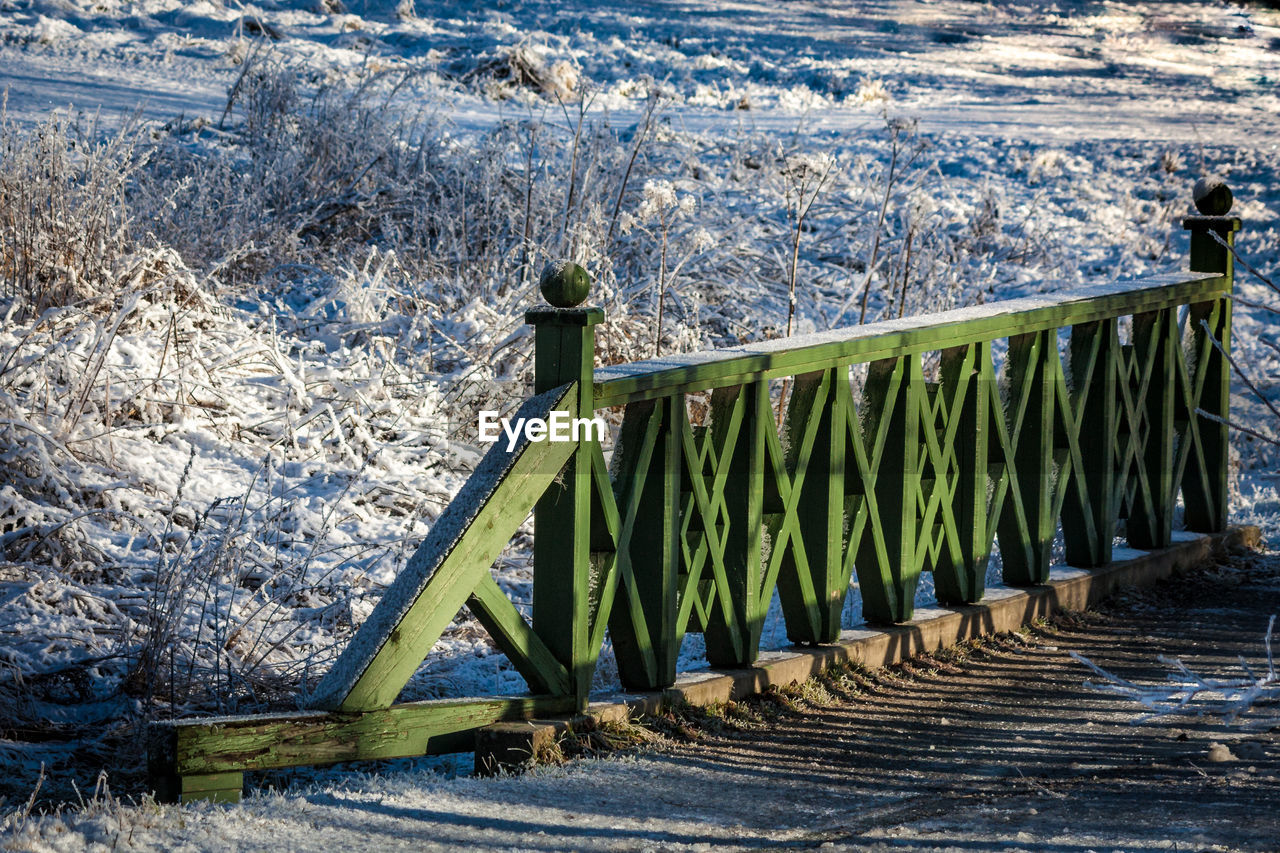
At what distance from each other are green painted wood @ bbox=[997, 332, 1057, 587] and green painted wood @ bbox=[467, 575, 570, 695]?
87.8 inches

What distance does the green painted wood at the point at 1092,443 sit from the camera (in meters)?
5.71

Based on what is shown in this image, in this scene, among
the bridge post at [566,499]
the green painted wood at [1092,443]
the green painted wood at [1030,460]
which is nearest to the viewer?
the bridge post at [566,499]

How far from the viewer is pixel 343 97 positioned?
12.6m

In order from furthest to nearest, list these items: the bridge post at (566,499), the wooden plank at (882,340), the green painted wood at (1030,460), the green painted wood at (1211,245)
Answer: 1. the green painted wood at (1211,245)
2. the green painted wood at (1030,460)
3. the wooden plank at (882,340)
4. the bridge post at (566,499)

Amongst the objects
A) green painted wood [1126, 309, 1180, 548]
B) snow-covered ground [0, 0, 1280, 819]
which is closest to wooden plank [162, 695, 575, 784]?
snow-covered ground [0, 0, 1280, 819]

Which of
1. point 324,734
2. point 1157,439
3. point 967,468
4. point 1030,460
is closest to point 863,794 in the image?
point 324,734

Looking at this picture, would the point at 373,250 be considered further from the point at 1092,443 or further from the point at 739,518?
the point at 739,518

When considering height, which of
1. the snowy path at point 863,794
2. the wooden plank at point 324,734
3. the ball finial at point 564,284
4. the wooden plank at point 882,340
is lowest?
the snowy path at point 863,794

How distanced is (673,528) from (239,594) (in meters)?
2.08

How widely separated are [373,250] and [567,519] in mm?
4661

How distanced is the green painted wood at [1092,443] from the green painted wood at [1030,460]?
0.16 meters

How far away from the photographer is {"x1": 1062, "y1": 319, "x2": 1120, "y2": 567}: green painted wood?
18.7 ft

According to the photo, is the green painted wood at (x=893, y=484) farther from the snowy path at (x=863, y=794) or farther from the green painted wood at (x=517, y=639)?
the green painted wood at (x=517, y=639)

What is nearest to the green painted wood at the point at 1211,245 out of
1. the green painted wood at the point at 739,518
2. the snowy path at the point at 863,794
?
the snowy path at the point at 863,794
